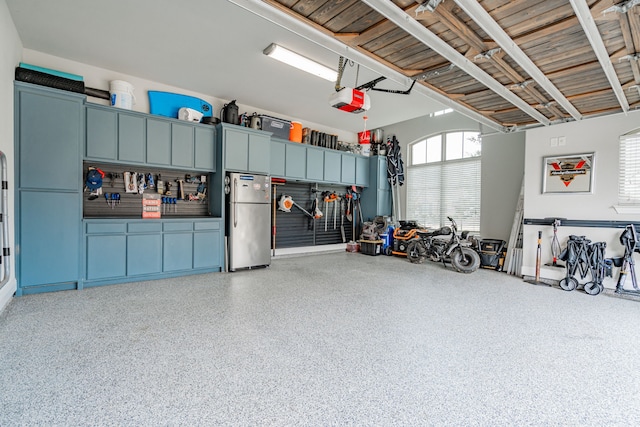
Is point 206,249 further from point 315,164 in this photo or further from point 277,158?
point 315,164

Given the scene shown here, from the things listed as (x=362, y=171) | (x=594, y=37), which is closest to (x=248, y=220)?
(x=362, y=171)

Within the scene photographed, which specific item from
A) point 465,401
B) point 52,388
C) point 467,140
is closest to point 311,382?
point 465,401

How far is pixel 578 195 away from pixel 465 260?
1972mm

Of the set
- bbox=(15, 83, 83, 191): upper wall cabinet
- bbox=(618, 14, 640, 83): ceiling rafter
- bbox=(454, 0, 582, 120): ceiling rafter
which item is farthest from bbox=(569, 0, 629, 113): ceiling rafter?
bbox=(15, 83, 83, 191): upper wall cabinet

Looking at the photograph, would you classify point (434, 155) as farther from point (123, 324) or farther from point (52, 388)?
point (52, 388)

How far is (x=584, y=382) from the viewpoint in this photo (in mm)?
2074

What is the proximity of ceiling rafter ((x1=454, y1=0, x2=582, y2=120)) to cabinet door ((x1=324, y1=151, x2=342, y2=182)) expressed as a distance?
176 inches

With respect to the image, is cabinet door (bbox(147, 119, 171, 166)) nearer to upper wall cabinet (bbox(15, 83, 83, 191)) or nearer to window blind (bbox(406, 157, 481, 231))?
upper wall cabinet (bbox(15, 83, 83, 191))

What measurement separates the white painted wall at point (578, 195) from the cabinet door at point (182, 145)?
5779mm

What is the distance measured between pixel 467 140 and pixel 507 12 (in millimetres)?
4749

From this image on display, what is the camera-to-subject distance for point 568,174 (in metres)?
4.91

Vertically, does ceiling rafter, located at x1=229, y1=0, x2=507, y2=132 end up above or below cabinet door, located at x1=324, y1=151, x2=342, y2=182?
above

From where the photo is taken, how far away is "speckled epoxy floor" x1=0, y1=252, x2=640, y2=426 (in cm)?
172

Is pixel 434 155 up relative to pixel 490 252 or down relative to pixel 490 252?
up
